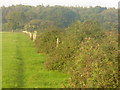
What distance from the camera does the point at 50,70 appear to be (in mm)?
16078

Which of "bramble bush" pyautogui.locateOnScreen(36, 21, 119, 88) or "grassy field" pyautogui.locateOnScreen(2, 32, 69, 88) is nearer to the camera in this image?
"bramble bush" pyautogui.locateOnScreen(36, 21, 119, 88)

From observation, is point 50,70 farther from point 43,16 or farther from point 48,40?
point 43,16

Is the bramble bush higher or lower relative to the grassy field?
higher

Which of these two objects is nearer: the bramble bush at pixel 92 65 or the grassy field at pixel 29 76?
the bramble bush at pixel 92 65

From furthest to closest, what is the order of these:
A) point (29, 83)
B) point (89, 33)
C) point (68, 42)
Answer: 1. point (89, 33)
2. point (68, 42)
3. point (29, 83)

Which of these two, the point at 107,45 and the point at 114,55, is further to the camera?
the point at 107,45

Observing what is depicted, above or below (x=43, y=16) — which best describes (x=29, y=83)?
below

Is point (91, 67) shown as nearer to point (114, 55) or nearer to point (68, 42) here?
point (114, 55)

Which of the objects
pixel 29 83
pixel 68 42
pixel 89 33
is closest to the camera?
pixel 29 83

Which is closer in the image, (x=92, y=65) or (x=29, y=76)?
(x=92, y=65)

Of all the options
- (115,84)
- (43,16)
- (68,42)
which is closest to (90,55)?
(115,84)

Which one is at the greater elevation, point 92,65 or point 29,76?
point 92,65

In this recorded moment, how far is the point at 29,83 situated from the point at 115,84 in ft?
12.8

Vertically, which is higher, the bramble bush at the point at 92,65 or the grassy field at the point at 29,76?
the bramble bush at the point at 92,65
